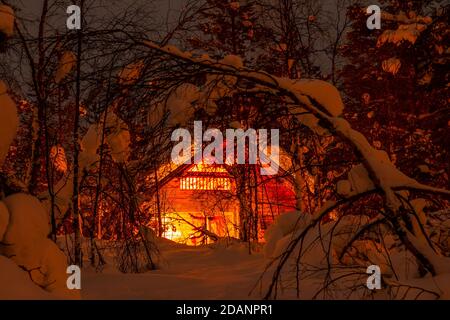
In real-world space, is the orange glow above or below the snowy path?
above

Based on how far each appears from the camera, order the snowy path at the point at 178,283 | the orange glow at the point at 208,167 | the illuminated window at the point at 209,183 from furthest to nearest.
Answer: the illuminated window at the point at 209,183
the orange glow at the point at 208,167
the snowy path at the point at 178,283

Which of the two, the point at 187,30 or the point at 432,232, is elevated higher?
the point at 187,30

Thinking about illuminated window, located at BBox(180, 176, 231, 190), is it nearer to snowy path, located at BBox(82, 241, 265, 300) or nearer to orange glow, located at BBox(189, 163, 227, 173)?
orange glow, located at BBox(189, 163, 227, 173)

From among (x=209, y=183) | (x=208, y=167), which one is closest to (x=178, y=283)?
(x=208, y=167)

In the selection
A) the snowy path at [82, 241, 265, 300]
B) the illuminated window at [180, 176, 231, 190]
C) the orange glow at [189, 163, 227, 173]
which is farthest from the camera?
the illuminated window at [180, 176, 231, 190]

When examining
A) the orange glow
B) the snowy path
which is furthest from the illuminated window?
the snowy path

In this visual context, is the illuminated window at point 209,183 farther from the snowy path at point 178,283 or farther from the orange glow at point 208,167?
the snowy path at point 178,283

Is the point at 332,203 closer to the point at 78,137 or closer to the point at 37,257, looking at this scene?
A: the point at 37,257

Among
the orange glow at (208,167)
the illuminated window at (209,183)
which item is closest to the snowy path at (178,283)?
the orange glow at (208,167)

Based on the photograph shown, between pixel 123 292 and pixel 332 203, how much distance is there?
2544mm

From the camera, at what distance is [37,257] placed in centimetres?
516

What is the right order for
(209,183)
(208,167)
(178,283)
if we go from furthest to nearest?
(209,183) → (208,167) → (178,283)

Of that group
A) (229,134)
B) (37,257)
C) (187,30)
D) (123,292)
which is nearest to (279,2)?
(187,30)

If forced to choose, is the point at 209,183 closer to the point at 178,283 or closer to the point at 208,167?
the point at 208,167
